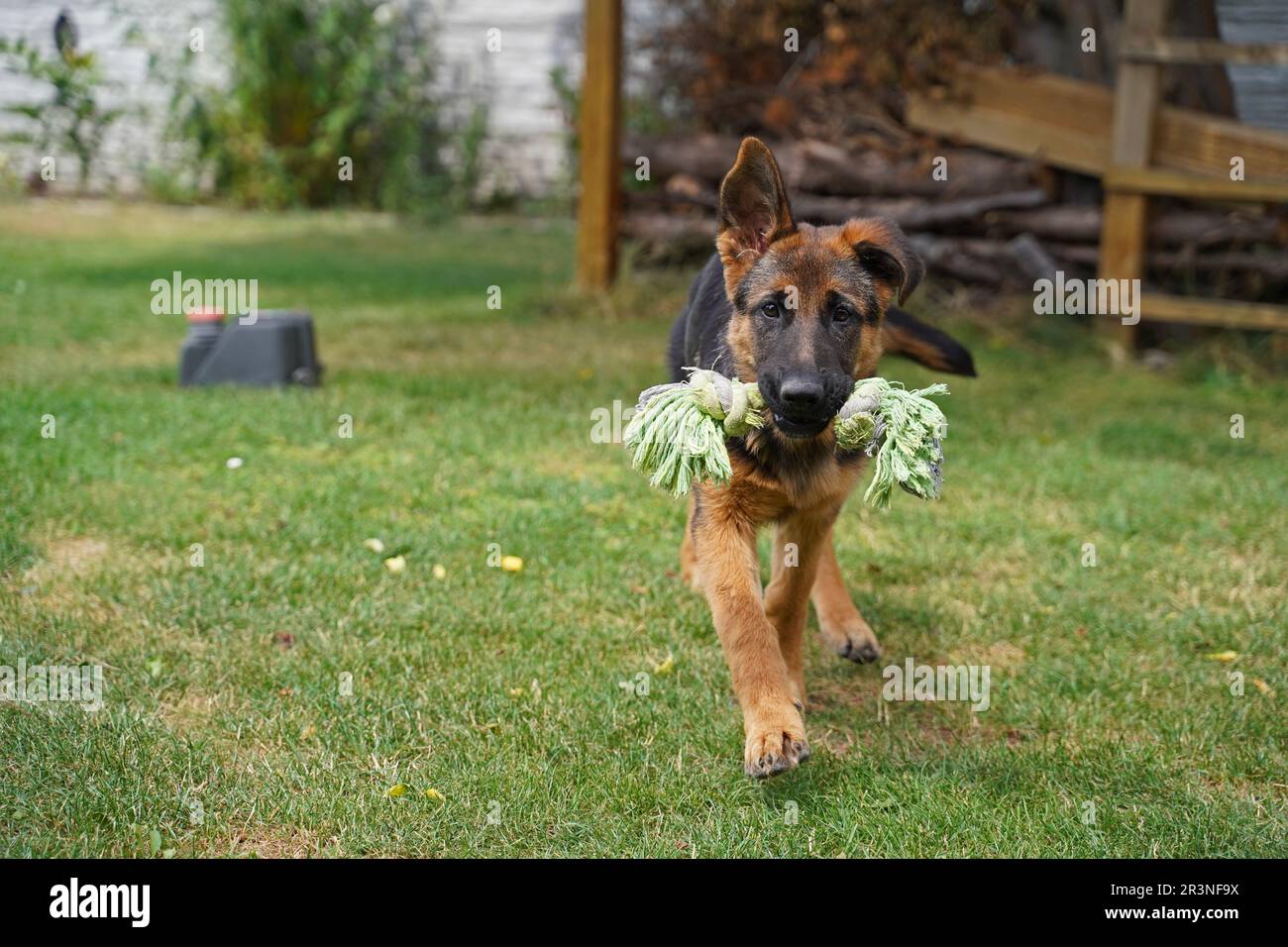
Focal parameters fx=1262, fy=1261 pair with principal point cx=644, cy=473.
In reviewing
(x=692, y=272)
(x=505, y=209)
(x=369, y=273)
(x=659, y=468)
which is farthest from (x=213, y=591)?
(x=505, y=209)

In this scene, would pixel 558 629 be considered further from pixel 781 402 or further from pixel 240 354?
pixel 240 354

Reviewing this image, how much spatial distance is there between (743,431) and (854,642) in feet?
3.90

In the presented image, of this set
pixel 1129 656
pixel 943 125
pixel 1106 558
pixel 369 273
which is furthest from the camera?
pixel 369 273

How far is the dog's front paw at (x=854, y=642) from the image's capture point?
446cm

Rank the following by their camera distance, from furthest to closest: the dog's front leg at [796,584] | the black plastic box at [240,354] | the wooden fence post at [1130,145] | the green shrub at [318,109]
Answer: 1. the green shrub at [318,109]
2. the wooden fence post at [1130,145]
3. the black plastic box at [240,354]
4. the dog's front leg at [796,584]

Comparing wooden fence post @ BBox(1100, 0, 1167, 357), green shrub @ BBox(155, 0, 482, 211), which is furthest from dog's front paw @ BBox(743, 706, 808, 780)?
green shrub @ BBox(155, 0, 482, 211)

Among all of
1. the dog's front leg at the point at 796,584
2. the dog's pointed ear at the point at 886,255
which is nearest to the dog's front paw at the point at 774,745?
the dog's front leg at the point at 796,584

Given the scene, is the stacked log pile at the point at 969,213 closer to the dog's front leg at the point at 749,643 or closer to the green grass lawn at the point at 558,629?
the green grass lawn at the point at 558,629

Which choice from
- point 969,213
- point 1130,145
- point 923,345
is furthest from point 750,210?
point 969,213

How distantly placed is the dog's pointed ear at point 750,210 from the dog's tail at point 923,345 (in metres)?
0.85

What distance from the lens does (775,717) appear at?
3.41m

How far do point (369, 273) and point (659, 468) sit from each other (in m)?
9.38

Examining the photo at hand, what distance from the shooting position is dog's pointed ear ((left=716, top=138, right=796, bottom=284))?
12.4 ft

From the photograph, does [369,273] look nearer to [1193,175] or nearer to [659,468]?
[1193,175]
